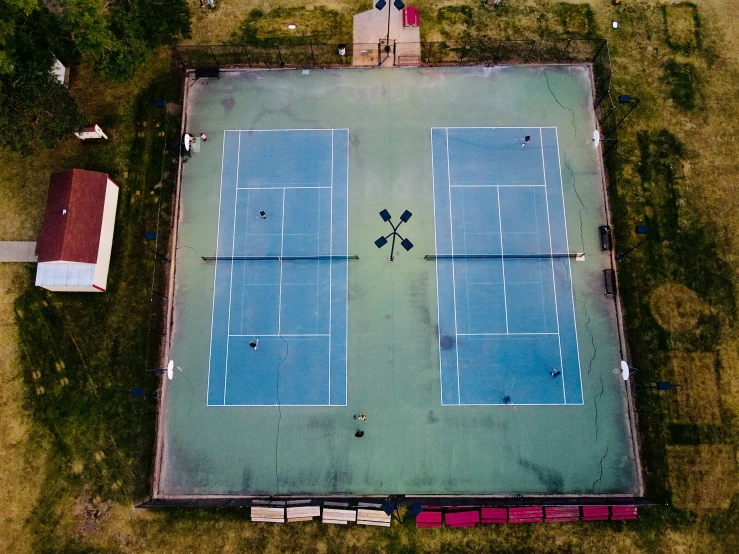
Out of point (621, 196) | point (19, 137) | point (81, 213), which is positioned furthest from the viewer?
point (621, 196)

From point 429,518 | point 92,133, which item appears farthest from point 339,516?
point 92,133

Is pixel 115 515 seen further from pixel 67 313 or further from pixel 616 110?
pixel 616 110

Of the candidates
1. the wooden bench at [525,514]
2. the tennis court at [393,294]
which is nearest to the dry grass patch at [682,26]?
the tennis court at [393,294]

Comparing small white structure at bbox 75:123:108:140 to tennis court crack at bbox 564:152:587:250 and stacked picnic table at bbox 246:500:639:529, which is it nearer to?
stacked picnic table at bbox 246:500:639:529

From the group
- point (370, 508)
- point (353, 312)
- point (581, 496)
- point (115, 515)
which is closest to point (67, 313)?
point (115, 515)

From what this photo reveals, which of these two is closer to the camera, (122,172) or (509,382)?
(509,382)

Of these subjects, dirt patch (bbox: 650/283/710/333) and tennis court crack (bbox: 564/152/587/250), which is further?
tennis court crack (bbox: 564/152/587/250)

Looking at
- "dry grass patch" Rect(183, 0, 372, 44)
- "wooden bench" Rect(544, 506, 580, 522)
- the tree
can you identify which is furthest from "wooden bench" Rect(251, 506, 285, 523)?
"dry grass patch" Rect(183, 0, 372, 44)
